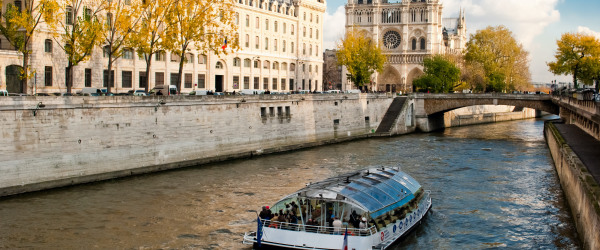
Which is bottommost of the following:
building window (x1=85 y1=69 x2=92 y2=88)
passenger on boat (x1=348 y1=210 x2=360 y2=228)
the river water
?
the river water

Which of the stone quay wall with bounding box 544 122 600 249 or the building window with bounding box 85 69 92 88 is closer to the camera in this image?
the stone quay wall with bounding box 544 122 600 249

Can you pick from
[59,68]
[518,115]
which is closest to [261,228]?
[59,68]

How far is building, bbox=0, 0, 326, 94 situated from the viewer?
170 ft

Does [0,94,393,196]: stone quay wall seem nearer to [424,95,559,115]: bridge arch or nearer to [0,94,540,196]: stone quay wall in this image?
[0,94,540,196]: stone quay wall

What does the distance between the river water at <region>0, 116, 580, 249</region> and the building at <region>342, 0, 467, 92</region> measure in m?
91.4

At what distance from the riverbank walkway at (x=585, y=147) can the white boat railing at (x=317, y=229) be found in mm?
10595

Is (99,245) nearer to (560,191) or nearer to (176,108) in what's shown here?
(176,108)

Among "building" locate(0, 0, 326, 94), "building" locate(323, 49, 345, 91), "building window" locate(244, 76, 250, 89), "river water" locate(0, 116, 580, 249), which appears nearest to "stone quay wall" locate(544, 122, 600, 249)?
"river water" locate(0, 116, 580, 249)

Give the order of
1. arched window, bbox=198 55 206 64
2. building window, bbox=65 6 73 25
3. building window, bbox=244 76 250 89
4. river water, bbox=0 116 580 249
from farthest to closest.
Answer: building window, bbox=244 76 250 89, arched window, bbox=198 55 206 64, building window, bbox=65 6 73 25, river water, bbox=0 116 580 249

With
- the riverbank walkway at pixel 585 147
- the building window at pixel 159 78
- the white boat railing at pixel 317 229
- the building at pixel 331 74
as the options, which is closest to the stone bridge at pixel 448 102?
the riverbank walkway at pixel 585 147

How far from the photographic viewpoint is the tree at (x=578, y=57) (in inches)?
3533

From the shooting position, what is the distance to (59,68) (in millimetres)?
53000

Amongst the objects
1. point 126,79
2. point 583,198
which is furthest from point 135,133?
point 583,198

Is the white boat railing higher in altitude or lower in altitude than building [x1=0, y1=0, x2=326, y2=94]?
lower
